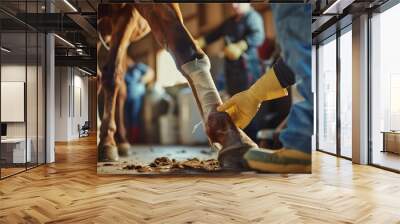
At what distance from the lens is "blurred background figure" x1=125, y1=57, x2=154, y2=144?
248 inches

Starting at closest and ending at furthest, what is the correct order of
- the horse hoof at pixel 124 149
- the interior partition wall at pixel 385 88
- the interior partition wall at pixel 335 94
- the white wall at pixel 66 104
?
the horse hoof at pixel 124 149
the interior partition wall at pixel 385 88
the interior partition wall at pixel 335 94
the white wall at pixel 66 104

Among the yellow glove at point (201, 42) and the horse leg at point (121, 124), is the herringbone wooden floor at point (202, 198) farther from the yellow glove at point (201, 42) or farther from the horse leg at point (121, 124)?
the yellow glove at point (201, 42)

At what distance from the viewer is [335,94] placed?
31.4 feet

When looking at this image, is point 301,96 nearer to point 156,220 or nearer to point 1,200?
point 156,220

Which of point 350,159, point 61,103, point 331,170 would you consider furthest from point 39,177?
point 61,103

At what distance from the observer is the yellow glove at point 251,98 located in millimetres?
6199

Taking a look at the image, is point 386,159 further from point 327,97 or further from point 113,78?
point 113,78

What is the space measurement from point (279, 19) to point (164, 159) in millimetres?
2968

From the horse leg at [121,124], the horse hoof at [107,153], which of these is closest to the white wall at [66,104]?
the horse hoof at [107,153]

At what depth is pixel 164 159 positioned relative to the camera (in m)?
6.30

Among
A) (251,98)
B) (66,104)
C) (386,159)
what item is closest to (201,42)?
(251,98)

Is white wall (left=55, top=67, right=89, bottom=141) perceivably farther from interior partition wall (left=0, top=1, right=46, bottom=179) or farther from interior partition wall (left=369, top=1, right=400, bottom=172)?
interior partition wall (left=369, top=1, right=400, bottom=172)

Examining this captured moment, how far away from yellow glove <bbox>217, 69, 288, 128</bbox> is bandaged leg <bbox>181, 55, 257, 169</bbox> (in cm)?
11

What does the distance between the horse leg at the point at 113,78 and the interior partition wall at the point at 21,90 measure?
5.11 feet
